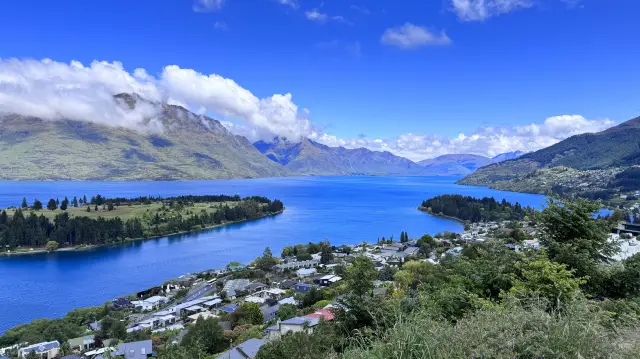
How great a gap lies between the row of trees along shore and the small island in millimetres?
32499

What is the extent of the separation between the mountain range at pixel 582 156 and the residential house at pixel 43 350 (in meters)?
140

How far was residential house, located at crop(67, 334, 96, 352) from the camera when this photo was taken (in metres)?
17.1

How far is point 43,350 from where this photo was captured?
52.6 feet

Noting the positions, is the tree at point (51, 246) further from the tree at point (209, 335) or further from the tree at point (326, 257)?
the tree at point (209, 335)

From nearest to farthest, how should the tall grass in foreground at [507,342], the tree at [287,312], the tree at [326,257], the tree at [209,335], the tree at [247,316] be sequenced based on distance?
the tall grass in foreground at [507,342], the tree at [209,335], the tree at [287,312], the tree at [247,316], the tree at [326,257]

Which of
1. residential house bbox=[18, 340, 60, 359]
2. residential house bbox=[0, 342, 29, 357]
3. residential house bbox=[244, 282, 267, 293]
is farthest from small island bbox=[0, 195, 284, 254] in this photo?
residential house bbox=[18, 340, 60, 359]

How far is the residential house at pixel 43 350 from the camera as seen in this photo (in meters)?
15.4

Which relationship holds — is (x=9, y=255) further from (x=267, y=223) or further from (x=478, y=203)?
(x=478, y=203)

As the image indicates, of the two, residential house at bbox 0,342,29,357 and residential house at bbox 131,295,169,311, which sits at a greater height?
residential house at bbox 0,342,29,357

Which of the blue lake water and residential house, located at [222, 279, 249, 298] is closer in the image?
residential house, located at [222, 279, 249, 298]

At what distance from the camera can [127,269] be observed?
3509 centimetres

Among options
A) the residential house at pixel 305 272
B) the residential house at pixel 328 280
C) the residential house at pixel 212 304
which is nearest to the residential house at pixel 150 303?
the residential house at pixel 212 304

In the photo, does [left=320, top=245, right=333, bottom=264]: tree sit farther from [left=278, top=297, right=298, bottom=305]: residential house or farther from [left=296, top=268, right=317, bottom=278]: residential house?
[left=278, top=297, right=298, bottom=305]: residential house

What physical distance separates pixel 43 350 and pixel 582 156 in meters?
176
